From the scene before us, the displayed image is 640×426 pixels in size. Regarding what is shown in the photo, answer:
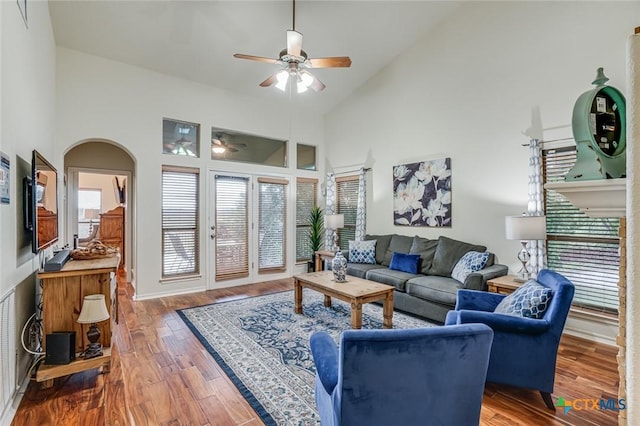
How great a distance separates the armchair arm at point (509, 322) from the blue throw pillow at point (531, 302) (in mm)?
91

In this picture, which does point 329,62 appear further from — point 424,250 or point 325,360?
point 325,360

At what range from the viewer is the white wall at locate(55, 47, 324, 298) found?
13.6ft

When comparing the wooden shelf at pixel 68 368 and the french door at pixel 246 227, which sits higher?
the french door at pixel 246 227

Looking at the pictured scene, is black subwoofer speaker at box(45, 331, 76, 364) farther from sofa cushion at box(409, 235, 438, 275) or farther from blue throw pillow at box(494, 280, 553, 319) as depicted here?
sofa cushion at box(409, 235, 438, 275)

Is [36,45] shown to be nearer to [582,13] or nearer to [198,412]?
[198,412]

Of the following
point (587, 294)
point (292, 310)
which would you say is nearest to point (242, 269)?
point (292, 310)

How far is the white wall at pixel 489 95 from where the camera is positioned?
3.38m

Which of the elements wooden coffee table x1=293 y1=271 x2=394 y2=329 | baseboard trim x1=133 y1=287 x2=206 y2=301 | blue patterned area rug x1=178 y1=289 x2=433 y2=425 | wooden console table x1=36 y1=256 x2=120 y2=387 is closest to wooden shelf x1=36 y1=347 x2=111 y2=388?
wooden console table x1=36 y1=256 x2=120 y2=387

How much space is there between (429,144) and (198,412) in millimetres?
4474

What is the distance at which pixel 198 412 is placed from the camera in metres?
2.11

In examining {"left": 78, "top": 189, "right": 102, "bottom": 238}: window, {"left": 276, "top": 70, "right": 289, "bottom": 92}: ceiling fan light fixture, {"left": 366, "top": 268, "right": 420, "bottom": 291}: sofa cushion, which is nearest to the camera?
{"left": 276, "top": 70, "right": 289, "bottom": 92}: ceiling fan light fixture

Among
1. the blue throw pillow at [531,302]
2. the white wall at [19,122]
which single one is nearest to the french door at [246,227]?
the white wall at [19,122]

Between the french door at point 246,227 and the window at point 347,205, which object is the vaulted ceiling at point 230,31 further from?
the window at point 347,205

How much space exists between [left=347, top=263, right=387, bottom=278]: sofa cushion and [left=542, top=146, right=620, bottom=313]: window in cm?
227
